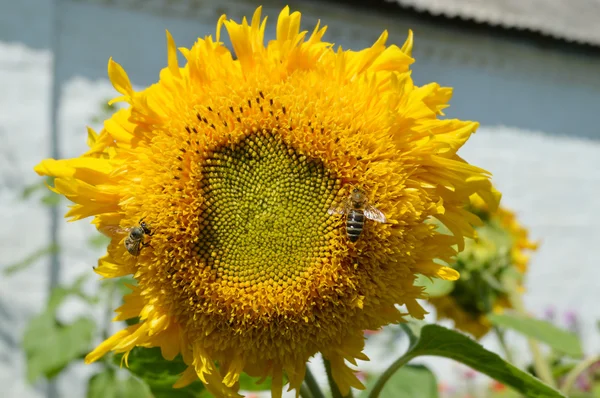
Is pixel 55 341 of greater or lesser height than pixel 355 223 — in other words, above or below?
below

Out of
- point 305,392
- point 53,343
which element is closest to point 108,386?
point 53,343

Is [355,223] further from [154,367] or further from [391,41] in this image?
[391,41]

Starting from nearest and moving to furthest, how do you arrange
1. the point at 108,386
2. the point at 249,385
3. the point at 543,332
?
the point at 249,385, the point at 543,332, the point at 108,386

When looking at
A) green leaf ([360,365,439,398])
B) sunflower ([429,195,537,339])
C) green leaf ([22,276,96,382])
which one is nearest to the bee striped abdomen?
green leaf ([360,365,439,398])

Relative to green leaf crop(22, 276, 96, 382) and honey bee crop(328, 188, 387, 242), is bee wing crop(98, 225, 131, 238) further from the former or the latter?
green leaf crop(22, 276, 96, 382)

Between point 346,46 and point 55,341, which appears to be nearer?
point 55,341

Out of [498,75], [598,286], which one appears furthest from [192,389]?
[598,286]

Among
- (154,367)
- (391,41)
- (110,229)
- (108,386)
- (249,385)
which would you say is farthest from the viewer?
(391,41)
